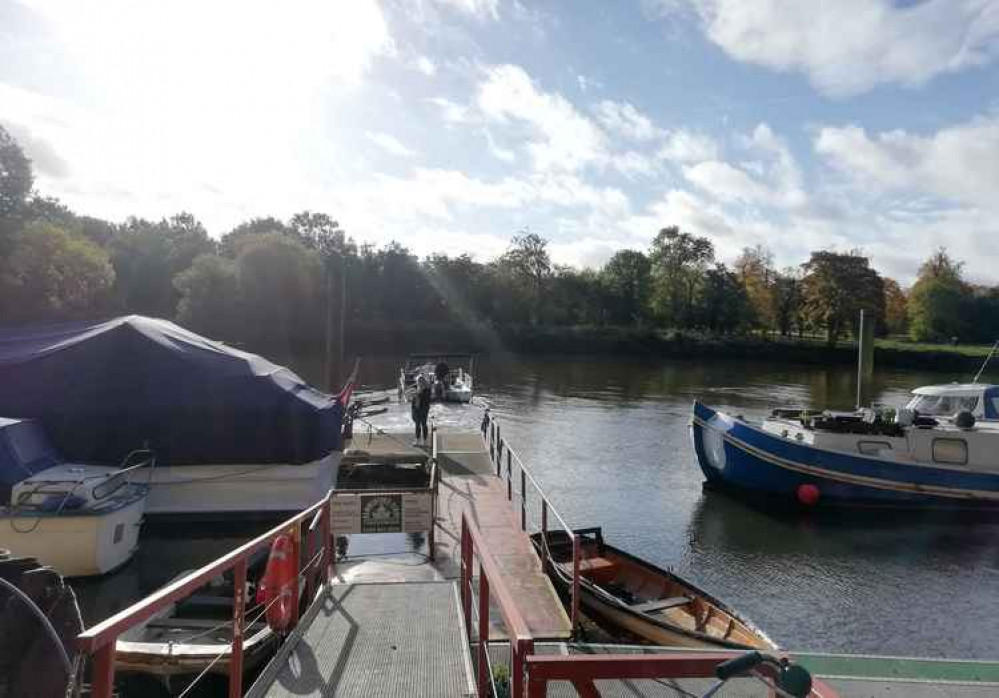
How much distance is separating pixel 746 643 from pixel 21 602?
8.25 metres

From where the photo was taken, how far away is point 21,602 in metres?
3.82

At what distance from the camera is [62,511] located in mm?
9750

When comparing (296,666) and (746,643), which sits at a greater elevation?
(296,666)

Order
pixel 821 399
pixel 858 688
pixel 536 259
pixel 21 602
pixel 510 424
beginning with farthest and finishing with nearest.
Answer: pixel 536 259 < pixel 821 399 < pixel 510 424 < pixel 858 688 < pixel 21 602

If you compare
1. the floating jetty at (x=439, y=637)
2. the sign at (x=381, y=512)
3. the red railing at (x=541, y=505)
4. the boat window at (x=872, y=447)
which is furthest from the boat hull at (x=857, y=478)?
the sign at (x=381, y=512)

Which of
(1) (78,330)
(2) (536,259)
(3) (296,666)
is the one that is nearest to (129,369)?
(1) (78,330)

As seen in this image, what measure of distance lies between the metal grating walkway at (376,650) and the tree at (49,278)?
51858 millimetres

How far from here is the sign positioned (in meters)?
10.0

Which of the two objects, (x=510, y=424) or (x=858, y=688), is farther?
(x=510, y=424)

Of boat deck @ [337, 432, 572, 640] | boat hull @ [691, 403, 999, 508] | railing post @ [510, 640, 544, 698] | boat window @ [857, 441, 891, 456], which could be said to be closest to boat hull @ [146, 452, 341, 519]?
boat deck @ [337, 432, 572, 640]

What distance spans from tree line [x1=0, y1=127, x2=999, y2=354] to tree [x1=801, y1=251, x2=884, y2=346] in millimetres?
128

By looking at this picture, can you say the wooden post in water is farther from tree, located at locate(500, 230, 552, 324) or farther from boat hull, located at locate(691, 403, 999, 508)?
tree, located at locate(500, 230, 552, 324)

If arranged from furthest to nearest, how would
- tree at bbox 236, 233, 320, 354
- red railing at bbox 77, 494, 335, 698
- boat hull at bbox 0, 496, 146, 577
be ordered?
1. tree at bbox 236, 233, 320, 354
2. boat hull at bbox 0, 496, 146, 577
3. red railing at bbox 77, 494, 335, 698

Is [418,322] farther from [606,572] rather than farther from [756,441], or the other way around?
[606,572]
